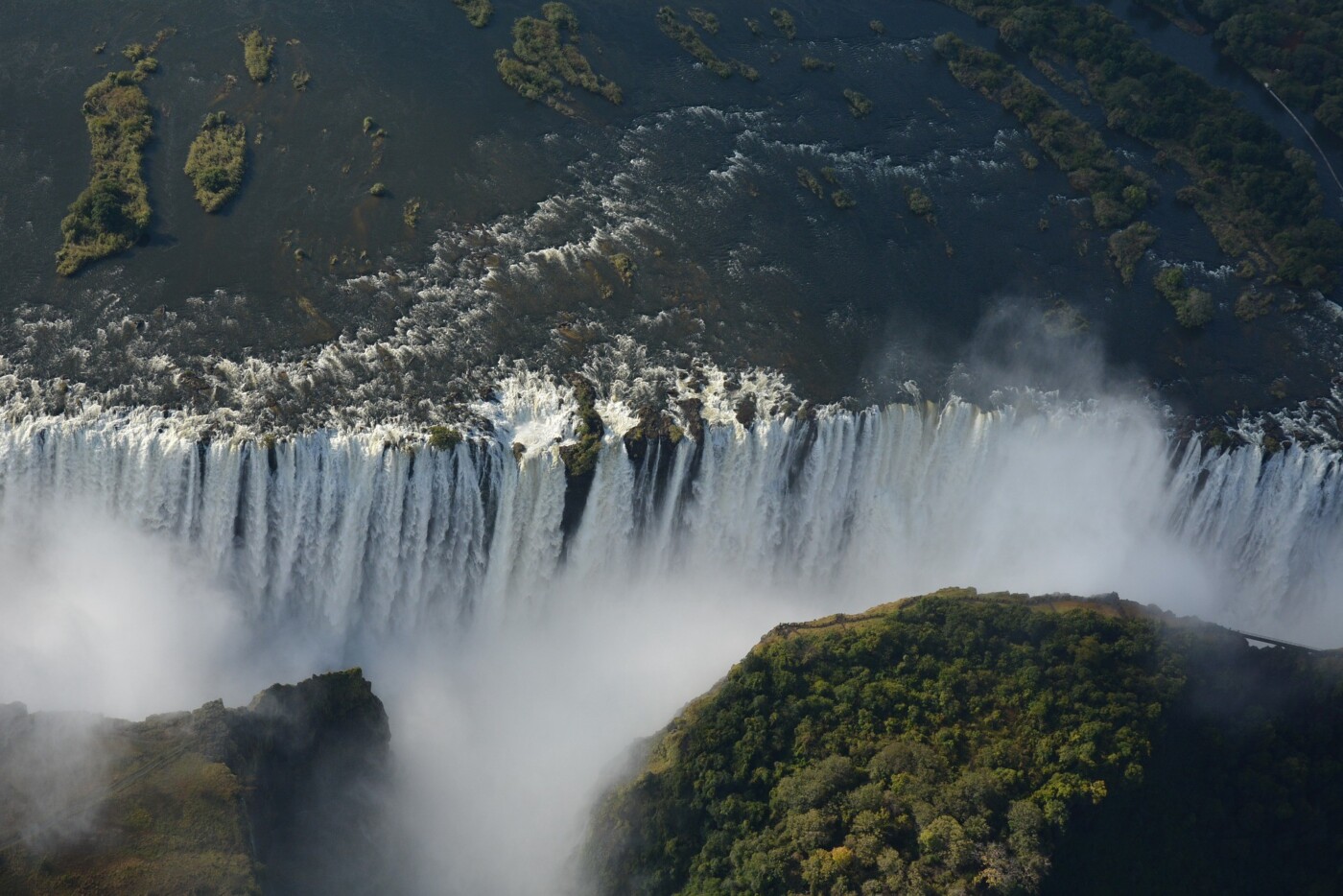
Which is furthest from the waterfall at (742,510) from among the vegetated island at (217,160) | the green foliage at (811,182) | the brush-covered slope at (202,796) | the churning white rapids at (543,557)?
the green foliage at (811,182)

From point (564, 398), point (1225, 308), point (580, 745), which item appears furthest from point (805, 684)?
point (1225, 308)

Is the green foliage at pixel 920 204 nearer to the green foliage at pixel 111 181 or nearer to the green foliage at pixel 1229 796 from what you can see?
the green foliage at pixel 1229 796

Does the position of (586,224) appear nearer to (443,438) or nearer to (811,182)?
(811,182)

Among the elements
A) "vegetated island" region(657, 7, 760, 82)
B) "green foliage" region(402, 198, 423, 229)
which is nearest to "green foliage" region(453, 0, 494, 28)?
"vegetated island" region(657, 7, 760, 82)

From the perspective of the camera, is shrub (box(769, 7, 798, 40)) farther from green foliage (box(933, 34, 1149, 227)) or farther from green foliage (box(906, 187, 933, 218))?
green foliage (box(906, 187, 933, 218))

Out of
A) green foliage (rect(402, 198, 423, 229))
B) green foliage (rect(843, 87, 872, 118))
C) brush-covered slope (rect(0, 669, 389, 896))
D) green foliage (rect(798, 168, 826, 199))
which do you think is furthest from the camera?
green foliage (rect(843, 87, 872, 118))

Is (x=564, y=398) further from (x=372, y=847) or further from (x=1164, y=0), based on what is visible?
(x=1164, y=0)
